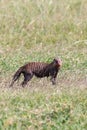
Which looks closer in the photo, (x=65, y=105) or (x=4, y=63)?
(x=65, y=105)

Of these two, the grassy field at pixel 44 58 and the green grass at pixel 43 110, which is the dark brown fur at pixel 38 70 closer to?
the grassy field at pixel 44 58

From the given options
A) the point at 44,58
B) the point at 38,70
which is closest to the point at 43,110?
the point at 38,70

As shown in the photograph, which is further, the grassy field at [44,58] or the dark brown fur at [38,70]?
the dark brown fur at [38,70]

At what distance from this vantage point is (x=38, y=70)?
8.91 m

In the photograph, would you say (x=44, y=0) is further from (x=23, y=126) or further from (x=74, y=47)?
(x=23, y=126)

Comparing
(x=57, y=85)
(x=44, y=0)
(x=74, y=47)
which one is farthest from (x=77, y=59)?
(x=44, y=0)

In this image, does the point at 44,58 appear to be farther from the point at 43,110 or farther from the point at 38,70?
the point at 43,110

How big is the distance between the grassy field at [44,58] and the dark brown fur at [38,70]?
12cm

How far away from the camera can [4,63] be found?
10164 mm

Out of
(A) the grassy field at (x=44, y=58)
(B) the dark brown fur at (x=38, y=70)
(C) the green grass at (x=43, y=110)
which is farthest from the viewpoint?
(B) the dark brown fur at (x=38, y=70)

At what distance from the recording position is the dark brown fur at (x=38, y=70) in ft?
28.9

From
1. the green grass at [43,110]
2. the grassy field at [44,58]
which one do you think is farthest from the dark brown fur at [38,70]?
the green grass at [43,110]

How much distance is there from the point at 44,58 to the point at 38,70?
1.65 meters

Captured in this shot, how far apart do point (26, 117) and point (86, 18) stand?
580 cm
